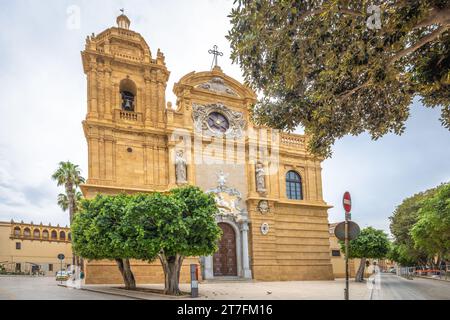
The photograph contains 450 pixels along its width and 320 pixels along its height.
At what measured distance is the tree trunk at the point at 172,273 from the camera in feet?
53.2

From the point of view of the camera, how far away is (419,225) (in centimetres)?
2566

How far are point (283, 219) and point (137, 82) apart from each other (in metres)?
13.6

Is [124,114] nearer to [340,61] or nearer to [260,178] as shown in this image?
[260,178]

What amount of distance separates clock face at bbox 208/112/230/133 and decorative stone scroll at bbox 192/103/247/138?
21 centimetres

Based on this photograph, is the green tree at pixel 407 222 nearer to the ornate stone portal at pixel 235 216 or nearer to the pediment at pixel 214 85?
the ornate stone portal at pixel 235 216

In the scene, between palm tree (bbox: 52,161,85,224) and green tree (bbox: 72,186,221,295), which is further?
palm tree (bbox: 52,161,85,224)

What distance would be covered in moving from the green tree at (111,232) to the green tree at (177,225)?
417mm

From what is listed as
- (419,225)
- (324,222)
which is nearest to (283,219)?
(324,222)

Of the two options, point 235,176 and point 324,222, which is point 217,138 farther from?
point 324,222

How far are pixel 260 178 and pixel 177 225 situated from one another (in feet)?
46.7

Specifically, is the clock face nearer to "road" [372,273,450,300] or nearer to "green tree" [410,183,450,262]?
"green tree" [410,183,450,262]

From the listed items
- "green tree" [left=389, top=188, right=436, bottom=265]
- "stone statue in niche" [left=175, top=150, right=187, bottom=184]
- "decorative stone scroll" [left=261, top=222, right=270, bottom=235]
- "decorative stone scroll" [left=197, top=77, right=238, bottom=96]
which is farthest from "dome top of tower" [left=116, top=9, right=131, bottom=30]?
"green tree" [left=389, top=188, right=436, bottom=265]

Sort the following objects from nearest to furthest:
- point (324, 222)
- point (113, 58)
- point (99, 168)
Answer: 1. point (99, 168)
2. point (113, 58)
3. point (324, 222)

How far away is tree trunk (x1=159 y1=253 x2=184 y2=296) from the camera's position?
53.2 ft
